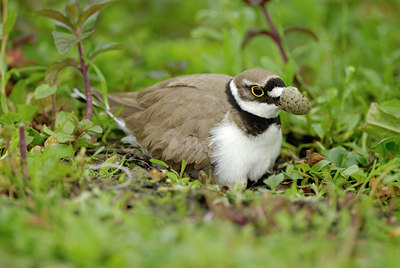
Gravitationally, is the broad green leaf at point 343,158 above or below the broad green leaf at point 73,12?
below

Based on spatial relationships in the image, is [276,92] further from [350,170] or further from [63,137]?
[63,137]

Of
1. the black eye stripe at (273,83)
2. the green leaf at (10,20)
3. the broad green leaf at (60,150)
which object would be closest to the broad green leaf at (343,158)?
the black eye stripe at (273,83)

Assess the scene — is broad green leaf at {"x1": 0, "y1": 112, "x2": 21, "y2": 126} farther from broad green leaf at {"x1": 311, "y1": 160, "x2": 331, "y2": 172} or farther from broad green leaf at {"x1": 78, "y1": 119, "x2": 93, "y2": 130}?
broad green leaf at {"x1": 311, "y1": 160, "x2": 331, "y2": 172}

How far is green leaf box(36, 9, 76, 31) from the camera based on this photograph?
12.1ft

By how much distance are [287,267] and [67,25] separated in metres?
2.74

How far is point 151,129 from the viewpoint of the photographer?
4.06 metres

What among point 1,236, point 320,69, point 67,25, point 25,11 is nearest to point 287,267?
point 1,236

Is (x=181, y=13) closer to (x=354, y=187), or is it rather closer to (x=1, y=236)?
(x=354, y=187)

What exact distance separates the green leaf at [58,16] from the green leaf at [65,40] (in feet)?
0.41

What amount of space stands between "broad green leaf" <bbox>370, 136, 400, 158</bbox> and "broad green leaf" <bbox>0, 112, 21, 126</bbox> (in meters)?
2.83

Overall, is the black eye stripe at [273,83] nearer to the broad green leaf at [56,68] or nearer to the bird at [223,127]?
the bird at [223,127]

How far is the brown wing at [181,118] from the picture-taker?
151 inches

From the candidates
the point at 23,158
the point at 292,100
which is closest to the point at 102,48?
the point at 23,158

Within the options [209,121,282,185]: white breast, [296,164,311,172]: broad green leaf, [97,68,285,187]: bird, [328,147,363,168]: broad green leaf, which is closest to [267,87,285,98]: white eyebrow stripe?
[97,68,285,187]: bird
